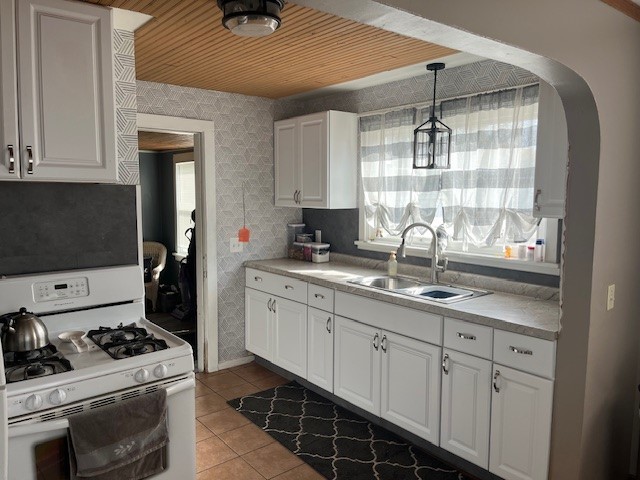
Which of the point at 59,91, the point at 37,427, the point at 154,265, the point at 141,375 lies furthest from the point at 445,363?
the point at 154,265

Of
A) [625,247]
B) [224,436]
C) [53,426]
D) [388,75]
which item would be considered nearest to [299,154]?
[388,75]

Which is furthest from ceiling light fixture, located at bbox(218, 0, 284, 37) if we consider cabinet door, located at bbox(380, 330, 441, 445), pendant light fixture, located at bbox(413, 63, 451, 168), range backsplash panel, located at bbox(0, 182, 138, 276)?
cabinet door, located at bbox(380, 330, 441, 445)

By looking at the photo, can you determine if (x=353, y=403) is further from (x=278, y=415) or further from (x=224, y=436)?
(x=224, y=436)

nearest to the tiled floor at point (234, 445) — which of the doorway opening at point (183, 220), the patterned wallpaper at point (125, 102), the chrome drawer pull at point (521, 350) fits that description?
the doorway opening at point (183, 220)

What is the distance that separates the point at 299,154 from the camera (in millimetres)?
3926

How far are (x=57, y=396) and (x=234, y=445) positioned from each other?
1417 millimetres

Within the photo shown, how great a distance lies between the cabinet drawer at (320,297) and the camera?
10.6ft

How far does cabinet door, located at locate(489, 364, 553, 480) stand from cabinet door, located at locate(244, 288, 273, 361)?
6.35ft

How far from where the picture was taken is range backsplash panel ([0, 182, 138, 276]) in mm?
2199

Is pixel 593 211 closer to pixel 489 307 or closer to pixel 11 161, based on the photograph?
pixel 489 307

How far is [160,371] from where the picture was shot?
1.95m

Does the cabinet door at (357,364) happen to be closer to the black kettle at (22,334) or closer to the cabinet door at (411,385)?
the cabinet door at (411,385)

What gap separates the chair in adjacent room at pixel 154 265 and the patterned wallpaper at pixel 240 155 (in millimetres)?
2294

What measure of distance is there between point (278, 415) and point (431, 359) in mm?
1202
